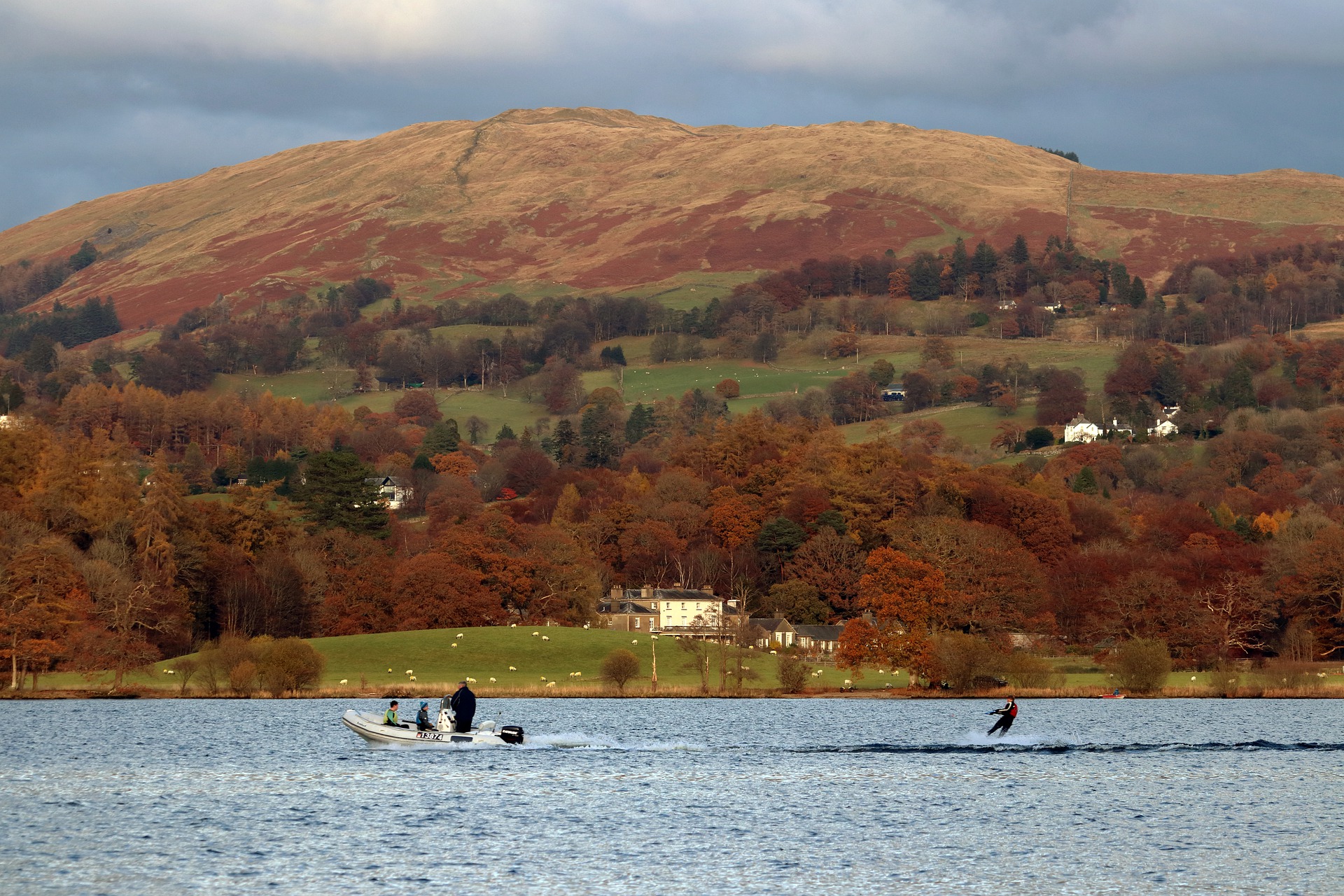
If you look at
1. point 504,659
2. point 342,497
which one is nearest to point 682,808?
point 504,659

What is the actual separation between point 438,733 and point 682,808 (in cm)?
1652

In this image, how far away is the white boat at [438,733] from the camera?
6234 centimetres

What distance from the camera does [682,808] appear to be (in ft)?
161

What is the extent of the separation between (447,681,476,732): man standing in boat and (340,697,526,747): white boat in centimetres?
20

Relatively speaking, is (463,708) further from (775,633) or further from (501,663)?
(775,633)

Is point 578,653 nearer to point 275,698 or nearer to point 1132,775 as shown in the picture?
point 275,698

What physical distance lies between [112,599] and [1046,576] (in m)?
82.8

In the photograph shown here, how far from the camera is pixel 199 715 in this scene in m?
86.5

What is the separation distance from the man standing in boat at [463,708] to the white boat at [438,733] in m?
0.20

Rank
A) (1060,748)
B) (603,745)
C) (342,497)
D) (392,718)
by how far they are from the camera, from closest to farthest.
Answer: (392,718)
(603,745)
(1060,748)
(342,497)

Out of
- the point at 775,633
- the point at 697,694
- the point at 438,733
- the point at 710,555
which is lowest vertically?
the point at 697,694

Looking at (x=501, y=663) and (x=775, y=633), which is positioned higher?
(x=775, y=633)

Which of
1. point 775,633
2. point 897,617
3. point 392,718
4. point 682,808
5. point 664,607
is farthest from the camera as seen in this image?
point 664,607

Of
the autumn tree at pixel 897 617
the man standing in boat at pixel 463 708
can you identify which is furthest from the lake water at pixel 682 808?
the autumn tree at pixel 897 617
